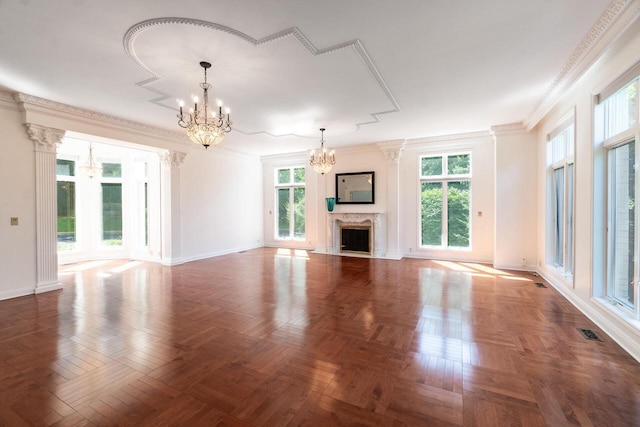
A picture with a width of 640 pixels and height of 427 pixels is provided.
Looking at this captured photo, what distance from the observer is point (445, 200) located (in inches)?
266

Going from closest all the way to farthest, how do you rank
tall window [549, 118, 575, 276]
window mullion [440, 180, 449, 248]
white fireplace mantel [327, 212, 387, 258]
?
tall window [549, 118, 575, 276], window mullion [440, 180, 449, 248], white fireplace mantel [327, 212, 387, 258]

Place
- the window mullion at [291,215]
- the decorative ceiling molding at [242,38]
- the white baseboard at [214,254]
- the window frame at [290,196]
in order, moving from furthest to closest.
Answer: the window mullion at [291,215], the window frame at [290,196], the white baseboard at [214,254], the decorative ceiling molding at [242,38]

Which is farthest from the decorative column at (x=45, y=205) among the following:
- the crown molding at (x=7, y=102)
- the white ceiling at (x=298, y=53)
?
the white ceiling at (x=298, y=53)

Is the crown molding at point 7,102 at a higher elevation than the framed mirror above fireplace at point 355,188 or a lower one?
higher

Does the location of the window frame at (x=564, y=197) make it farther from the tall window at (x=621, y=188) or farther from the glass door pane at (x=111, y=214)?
the glass door pane at (x=111, y=214)

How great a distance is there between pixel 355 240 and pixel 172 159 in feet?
15.9

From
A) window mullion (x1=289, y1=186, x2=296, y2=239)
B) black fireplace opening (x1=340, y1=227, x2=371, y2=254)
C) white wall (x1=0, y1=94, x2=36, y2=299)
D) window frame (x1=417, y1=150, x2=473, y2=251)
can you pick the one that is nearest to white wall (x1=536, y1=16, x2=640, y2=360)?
window frame (x1=417, y1=150, x2=473, y2=251)

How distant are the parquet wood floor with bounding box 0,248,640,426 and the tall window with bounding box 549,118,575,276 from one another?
28.3 inches

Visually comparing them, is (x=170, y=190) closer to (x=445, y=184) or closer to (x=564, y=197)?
(x=445, y=184)

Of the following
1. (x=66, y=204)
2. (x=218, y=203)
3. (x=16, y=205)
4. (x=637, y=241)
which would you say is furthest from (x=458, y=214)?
(x=66, y=204)

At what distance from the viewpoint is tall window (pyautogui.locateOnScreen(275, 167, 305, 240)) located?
8695 mm

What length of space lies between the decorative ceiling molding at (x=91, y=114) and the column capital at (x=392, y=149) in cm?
475

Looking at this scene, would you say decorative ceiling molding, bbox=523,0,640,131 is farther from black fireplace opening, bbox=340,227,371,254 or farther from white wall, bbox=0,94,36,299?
white wall, bbox=0,94,36,299

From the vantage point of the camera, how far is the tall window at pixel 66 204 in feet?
21.8
